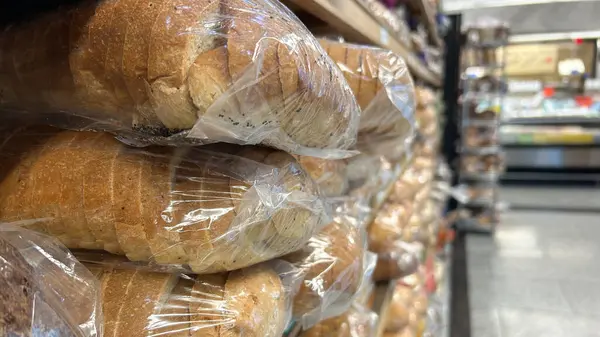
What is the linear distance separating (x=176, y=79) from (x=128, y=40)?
0.27ft

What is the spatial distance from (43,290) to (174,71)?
0.87 feet

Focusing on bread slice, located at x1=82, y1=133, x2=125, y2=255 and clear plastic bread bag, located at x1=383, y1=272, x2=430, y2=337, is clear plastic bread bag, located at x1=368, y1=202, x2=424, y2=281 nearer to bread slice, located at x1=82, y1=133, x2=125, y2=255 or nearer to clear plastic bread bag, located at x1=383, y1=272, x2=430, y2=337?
clear plastic bread bag, located at x1=383, y1=272, x2=430, y2=337

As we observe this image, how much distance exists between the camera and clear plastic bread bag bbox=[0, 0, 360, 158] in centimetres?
52

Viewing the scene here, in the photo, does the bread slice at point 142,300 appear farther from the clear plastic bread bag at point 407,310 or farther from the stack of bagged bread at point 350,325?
the clear plastic bread bag at point 407,310

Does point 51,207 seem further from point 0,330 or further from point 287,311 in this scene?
point 287,311

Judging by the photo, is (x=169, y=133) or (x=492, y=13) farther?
(x=492, y=13)

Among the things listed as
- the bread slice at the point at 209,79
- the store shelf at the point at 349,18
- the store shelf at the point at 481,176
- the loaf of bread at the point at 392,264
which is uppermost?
the store shelf at the point at 349,18

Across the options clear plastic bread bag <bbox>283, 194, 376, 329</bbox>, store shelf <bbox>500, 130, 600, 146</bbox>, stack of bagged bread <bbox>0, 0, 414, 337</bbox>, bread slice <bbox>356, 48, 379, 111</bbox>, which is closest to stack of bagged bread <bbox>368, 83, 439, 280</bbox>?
clear plastic bread bag <bbox>283, 194, 376, 329</bbox>

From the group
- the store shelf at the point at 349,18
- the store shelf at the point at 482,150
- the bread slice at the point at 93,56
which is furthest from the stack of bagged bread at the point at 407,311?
the store shelf at the point at 482,150

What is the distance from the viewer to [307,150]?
2.40 ft

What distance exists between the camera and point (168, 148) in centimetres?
64

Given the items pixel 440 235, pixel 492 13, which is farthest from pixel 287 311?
pixel 492 13

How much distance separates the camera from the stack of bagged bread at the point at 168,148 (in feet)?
1.74

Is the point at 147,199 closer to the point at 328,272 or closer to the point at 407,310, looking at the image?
the point at 328,272
